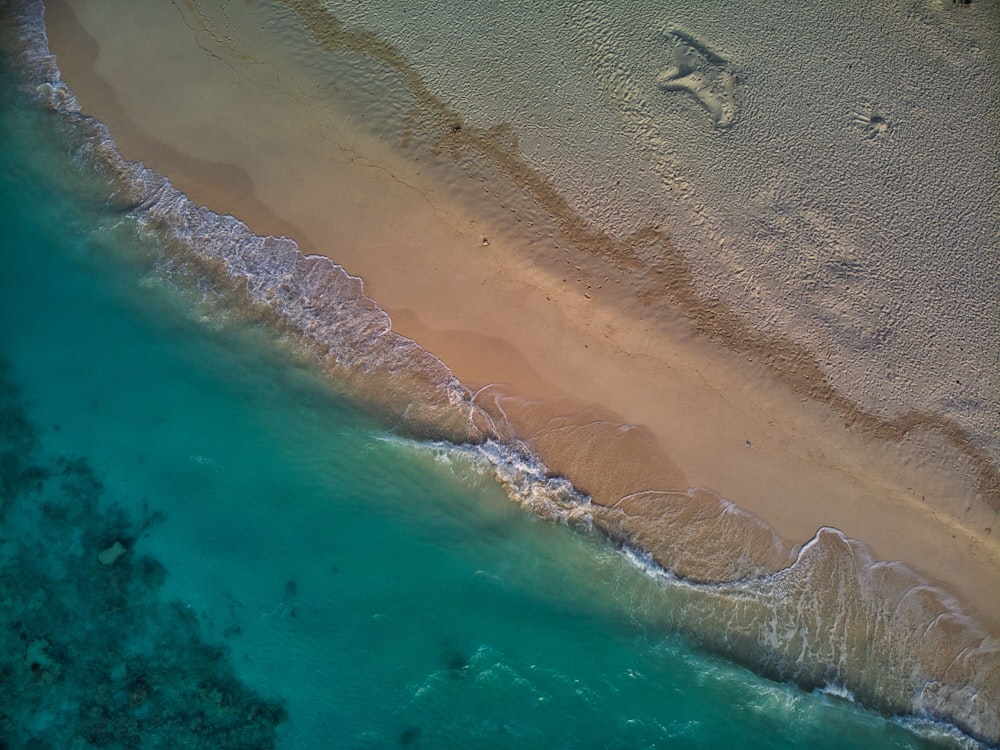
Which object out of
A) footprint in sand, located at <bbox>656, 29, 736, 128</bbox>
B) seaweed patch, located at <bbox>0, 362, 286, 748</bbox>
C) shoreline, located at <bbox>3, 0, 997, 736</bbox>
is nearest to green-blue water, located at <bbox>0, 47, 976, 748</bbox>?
seaweed patch, located at <bbox>0, 362, 286, 748</bbox>

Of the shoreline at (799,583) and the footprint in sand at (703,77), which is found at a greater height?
the footprint in sand at (703,77)

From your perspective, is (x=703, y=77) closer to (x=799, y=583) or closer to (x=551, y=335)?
(x=551, y=335)

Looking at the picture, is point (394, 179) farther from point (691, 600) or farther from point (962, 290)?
point (962, 290)

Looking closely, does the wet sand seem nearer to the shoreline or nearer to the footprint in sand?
the shoreline

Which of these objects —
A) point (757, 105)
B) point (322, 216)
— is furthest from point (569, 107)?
point (322, 216)

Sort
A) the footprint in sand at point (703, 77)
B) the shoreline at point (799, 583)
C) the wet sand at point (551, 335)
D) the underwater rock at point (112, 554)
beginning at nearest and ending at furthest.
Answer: the shoreline at point (799, 583)
the wet sand at point (551, 335)
the underwater rock at point (112, 554)
the footprint in sand at point (703, 77)

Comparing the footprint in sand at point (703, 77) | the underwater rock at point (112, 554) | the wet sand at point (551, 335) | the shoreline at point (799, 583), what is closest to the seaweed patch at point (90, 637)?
the underwater rock at point (112, 554)

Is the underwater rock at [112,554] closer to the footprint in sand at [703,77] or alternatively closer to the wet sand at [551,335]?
the wet sand at [551,335]
